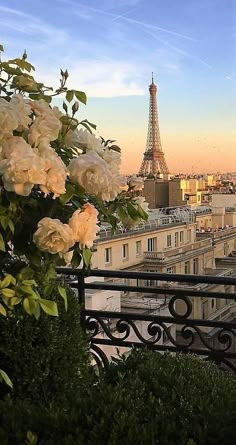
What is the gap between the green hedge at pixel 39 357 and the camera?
1.96 metres

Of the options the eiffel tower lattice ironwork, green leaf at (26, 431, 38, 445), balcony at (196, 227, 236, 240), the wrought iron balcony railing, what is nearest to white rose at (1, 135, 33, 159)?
green leaf at (26, 431, 38, 445)

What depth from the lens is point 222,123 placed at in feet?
74.9

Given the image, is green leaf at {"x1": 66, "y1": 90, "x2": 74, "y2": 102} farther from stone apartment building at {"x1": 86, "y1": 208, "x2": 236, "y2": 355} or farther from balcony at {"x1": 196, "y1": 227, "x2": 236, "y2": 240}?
balcony at {"x1": 196, "y1": 227, "x2": 236, "y2": 240}

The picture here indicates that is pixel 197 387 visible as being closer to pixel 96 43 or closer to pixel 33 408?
pixel 33 408

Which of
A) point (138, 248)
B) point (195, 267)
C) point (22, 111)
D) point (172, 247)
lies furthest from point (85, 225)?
point (172, 247)

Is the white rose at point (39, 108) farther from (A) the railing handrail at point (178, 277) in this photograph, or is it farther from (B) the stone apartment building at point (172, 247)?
(B) the stone apartment building at point (172, 247)

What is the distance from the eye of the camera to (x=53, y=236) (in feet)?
3.91

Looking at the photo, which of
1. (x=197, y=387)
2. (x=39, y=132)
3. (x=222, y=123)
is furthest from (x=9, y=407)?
(x=222, y=123)

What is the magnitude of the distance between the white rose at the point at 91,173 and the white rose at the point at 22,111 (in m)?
0.13

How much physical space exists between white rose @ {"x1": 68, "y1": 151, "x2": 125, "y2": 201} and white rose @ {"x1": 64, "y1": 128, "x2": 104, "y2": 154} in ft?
0.36

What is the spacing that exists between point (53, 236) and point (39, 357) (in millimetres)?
909

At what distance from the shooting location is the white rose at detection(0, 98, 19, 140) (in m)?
1.23

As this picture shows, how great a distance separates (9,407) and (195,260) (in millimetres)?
26623

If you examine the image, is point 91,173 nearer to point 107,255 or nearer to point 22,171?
point 22,171
